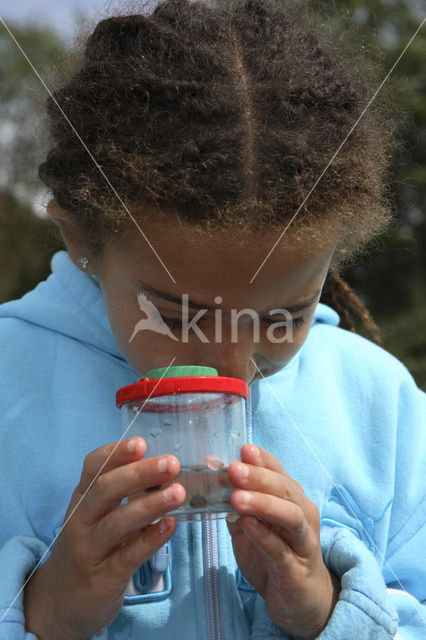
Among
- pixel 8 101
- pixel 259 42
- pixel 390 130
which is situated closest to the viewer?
pixel 259 42

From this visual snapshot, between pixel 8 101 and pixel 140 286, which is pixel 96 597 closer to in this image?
pixel 140 286

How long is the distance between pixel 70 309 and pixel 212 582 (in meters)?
0.65

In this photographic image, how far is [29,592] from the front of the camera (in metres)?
1.31

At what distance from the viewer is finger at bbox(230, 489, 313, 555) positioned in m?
1.05

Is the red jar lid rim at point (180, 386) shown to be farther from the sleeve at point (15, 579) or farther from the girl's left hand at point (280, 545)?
the sleeve at point (15, 579)

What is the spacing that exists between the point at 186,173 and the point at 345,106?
38 cm

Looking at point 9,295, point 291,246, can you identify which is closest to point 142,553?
point 291,246

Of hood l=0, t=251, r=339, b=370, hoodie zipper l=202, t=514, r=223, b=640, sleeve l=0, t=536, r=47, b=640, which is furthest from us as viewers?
hood l=0, t=251, r=339, b=370

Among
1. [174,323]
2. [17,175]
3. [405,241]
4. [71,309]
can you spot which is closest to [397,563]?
[174,323]

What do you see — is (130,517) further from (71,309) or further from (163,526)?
(71,309)

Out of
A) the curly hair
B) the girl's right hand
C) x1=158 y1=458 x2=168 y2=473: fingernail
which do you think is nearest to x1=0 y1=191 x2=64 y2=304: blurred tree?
the curly hair

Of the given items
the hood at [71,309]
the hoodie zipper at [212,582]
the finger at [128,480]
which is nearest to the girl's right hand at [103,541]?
the finger at [128,480]

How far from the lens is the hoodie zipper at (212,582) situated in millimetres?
1366

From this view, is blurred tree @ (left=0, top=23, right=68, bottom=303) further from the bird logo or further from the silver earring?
the bird logo
